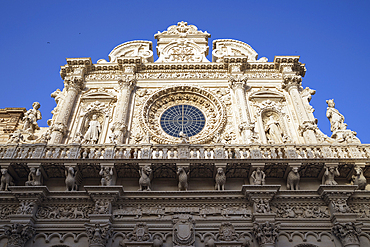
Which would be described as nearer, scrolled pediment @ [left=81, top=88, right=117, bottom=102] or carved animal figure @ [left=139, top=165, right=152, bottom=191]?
carved animal figure @ [left=139, top=165, right=152, bottom=191]

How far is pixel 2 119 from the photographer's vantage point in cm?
1574

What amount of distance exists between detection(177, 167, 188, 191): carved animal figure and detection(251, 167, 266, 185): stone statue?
2.04m

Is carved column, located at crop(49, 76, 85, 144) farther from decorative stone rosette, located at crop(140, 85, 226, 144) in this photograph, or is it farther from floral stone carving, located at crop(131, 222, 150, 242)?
floral stone carving, located at crop(131, 222, 150, 242)

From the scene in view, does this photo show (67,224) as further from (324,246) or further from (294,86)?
(294,86)

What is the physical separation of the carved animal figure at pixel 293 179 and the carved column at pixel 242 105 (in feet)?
6.59

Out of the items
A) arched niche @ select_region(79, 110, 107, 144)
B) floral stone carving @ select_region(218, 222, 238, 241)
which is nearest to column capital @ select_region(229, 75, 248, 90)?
arched niche @ select_region(79, 110, 107, 144)

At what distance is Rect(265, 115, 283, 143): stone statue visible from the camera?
13.6 meters

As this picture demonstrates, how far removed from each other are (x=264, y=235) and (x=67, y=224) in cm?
555

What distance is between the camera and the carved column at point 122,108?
13097mm

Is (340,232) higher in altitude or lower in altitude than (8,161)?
lower

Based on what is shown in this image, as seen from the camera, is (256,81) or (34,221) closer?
(34,221)

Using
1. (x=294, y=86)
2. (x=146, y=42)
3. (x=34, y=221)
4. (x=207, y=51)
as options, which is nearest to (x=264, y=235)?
(x=34, y=221)

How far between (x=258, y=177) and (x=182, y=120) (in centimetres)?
519

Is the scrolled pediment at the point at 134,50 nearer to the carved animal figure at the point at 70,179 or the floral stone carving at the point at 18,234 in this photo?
the carved animal figure at the point at 70,179
